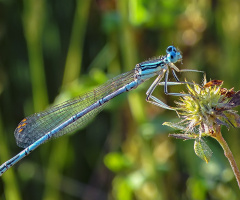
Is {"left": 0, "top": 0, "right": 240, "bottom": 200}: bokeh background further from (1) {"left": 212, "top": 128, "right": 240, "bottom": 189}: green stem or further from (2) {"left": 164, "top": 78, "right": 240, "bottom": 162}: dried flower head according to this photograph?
(1) {"left": 212, "top": 128, "right": 240, "bottom": 189}: green stem

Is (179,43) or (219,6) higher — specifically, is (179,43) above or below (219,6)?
below

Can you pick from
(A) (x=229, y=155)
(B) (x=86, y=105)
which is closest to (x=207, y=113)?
(A) (x=229, y=155)

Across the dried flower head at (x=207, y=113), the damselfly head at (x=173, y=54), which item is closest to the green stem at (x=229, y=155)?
the dried flower head at (x=207, y=113)

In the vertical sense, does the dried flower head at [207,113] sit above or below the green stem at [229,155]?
above

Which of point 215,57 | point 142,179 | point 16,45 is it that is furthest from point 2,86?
point 215,57

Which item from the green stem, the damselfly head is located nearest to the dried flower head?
the green stem

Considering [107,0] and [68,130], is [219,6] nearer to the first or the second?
[107,0]

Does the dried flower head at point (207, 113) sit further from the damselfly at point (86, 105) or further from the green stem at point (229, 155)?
the damselfly at point (86, 105)

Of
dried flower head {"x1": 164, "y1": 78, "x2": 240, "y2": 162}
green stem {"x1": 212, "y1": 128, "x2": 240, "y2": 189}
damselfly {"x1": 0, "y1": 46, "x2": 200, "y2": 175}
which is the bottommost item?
green stem {"x1": 212, "y1": 128, "x2": 240, "y2": 189}
